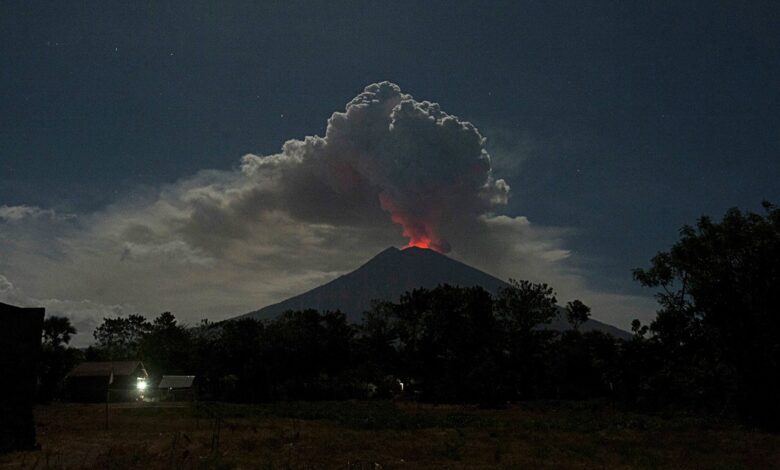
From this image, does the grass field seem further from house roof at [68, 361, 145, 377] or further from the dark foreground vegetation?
house roof at [68, 361, 145, 377]

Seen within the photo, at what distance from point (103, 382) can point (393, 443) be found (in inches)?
2394

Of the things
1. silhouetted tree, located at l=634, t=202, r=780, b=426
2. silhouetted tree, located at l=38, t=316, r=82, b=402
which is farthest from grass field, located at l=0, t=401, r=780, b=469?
silhouetted tree, located at l=38, t=316, r=82, b=402

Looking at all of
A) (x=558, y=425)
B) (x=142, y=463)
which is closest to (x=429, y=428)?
(x=558, y=425)

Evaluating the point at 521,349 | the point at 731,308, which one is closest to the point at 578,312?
the point at 521,349

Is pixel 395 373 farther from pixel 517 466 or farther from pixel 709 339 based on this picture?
pixel 517 466

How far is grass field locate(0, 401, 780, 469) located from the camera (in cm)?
2284

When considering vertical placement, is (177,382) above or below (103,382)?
below

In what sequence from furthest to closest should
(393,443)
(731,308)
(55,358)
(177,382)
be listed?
(177,382)
(55,358)
(731,308)
(393,443)

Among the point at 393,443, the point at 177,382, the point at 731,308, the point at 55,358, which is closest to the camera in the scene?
the point at 393,443

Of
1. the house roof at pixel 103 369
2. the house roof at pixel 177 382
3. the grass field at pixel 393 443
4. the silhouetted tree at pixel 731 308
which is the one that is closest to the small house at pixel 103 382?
the house roof at pixel 103 369

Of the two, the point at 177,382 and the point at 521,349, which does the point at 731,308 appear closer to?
the point at 521,349

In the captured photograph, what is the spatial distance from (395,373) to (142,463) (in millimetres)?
72109

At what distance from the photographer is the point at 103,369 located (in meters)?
77.1

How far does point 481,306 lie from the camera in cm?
8556
